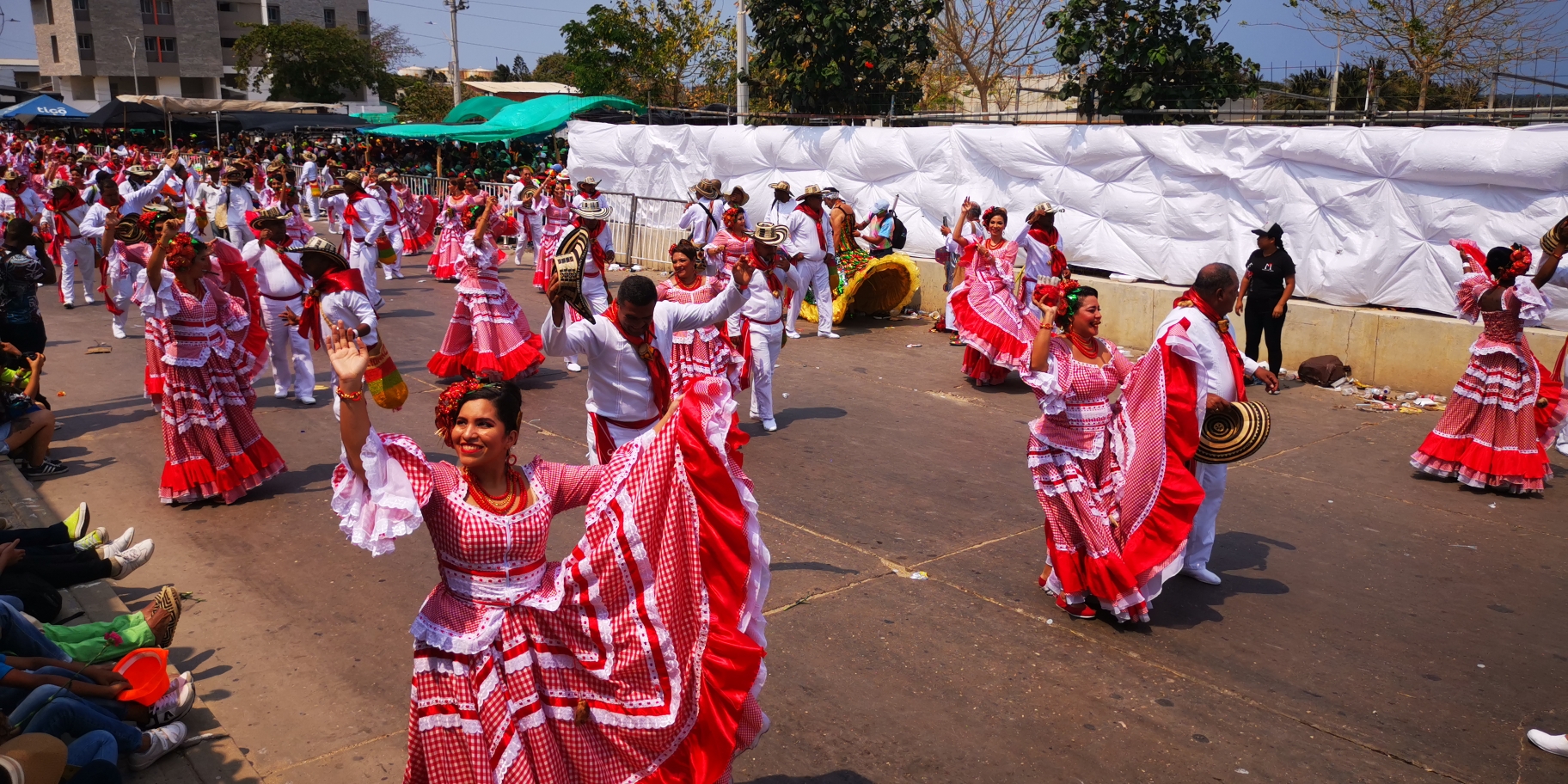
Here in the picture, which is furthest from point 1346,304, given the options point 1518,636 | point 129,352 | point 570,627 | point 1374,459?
point 129,352

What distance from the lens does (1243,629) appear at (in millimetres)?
5992

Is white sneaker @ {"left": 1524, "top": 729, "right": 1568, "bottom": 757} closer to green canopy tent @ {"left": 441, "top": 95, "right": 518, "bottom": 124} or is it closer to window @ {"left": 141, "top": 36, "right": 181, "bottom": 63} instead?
green canopy tent @ {"left": 441, "top": 95, "right": 518, "bottom": 124}

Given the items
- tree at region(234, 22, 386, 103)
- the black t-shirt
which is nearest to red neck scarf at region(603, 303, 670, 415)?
the black t-shirt

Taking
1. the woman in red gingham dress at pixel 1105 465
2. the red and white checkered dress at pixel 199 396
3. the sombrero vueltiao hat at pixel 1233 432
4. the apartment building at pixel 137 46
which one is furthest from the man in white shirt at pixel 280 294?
the apartment building at pixel 137 46

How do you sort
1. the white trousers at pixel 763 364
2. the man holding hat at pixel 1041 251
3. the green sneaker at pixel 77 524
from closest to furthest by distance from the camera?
the green sneaker at pixel 77 524
the white trousers at pixel 763 364
the man holding hat at pixel 1041 251

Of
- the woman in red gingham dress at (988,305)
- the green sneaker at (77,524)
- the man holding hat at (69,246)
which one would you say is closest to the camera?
the green sneaker at (77,524)

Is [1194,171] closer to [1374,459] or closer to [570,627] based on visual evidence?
[1374,459]

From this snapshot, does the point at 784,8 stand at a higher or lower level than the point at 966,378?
higher

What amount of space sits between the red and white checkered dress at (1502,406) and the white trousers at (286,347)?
9770mm

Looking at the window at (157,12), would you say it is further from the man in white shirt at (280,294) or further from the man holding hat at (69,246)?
the man in white shirt at (280,294)

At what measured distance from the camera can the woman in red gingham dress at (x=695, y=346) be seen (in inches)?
301

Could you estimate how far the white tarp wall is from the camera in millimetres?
11695

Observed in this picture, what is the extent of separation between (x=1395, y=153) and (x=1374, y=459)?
15.3 ft

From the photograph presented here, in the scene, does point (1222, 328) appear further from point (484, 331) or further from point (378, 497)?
point (484, 331)
